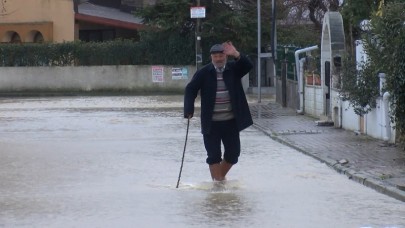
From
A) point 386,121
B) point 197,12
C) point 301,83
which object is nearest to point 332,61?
point 301,83

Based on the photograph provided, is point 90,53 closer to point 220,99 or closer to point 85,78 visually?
point 85,78

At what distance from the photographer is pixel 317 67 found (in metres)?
24.7

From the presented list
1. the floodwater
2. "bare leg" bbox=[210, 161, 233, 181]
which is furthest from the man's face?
the floodwater

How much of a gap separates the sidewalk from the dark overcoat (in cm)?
197

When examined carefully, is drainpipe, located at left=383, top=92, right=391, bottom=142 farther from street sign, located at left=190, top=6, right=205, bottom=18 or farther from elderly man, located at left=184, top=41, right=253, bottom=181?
street sign, located at left=190, top=6, right=205, bottom=18

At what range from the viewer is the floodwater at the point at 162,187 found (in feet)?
32.6

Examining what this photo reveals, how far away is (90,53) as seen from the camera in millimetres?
44688

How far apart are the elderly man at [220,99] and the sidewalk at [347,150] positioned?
1.97 m

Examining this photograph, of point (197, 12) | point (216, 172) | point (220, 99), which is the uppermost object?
point (197, 12)

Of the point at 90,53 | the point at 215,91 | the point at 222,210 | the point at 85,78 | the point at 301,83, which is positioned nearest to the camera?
the point at 222,210

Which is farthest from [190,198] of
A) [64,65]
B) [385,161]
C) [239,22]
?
[64,65]

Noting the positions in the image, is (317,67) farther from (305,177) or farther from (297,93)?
(305,177)

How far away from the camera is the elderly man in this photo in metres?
11.9

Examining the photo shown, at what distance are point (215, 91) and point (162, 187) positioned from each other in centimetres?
151
